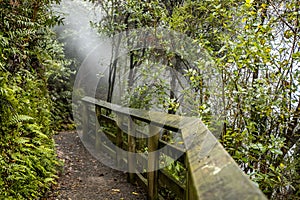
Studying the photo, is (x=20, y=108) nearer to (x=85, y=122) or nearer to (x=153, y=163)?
(x=153, y=163)

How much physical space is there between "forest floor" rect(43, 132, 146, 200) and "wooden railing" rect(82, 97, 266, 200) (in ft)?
0.78

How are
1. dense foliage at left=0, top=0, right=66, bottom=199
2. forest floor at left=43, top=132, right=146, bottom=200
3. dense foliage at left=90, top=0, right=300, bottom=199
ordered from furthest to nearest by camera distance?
forest floor at left=43, top=132, right=146, bottom=200
dense foliage at left=90, top=0, right=300, bottom=199
dense foliage at left=0, top=0, right=66, bottom=199

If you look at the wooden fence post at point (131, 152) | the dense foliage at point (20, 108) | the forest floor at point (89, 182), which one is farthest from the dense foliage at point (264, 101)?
the dense foliage at point (20, 108)

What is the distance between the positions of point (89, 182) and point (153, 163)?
1.60m

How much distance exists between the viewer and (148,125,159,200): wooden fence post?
3646mm

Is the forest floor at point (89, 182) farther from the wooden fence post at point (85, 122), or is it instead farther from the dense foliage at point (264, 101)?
the dense foliage at point (264, 101)

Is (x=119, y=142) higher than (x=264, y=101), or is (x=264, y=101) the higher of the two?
(x=264, y=101)

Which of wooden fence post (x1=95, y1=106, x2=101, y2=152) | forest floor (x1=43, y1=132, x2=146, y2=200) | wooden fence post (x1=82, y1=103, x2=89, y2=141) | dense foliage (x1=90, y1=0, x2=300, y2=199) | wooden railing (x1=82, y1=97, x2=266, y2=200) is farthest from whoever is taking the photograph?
wooden fence post (x1=82, y1=103, x2=89, y2=141)

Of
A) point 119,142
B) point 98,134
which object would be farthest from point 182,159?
point 98,134

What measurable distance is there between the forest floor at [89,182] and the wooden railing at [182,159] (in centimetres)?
24

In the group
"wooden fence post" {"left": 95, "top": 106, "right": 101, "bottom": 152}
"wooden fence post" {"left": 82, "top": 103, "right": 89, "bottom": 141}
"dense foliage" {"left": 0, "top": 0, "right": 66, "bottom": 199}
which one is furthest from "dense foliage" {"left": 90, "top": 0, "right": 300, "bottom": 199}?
"wooden fence post" {"left": 82, "top": 103, "right": 89, "bottom": 141}

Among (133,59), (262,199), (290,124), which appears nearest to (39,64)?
(133,59)

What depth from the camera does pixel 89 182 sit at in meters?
4.84

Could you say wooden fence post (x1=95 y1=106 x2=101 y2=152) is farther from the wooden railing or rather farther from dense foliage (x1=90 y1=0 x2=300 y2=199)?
dense foliage (x1=90 y1=0 x2=300 y2=199)
